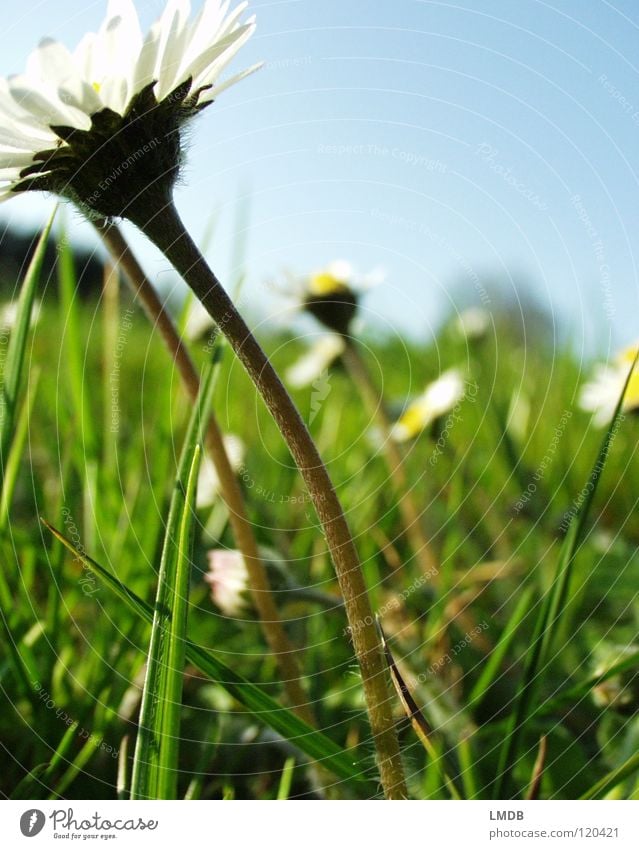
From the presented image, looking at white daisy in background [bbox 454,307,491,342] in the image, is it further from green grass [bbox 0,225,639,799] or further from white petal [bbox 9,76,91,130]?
white petal [bbox 9,76,91,130]

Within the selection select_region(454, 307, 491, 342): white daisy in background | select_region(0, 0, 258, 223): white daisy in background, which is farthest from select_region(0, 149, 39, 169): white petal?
select_region(454, 307, 491, 342): white daisy in background

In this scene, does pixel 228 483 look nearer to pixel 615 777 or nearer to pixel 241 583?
pixel 241 583

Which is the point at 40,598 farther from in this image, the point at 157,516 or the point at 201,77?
the point at 201,77

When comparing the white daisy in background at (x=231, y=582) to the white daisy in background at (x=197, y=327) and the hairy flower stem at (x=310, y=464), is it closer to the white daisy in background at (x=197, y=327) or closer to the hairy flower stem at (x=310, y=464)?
the hairy flower stem at (x=310, y=464)

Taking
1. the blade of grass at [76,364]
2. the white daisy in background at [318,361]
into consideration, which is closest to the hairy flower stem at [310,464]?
the blade of grass at [76,364]

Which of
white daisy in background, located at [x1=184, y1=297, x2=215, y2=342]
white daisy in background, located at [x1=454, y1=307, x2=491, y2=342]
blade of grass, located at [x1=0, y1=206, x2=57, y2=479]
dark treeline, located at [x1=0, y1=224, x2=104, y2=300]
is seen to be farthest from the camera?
white daisy in background, located at [x1=454, y1=307, x2=491, y2=342]

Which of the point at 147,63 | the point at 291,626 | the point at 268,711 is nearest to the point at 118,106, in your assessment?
the point at 147,63
